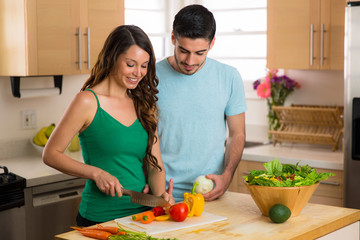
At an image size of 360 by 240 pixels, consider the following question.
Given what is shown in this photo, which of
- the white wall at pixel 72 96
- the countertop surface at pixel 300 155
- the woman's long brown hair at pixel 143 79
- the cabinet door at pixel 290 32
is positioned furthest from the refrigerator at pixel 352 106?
the woman's long brown hair at pixel 143 79

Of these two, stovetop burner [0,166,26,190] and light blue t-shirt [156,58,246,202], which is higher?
light blue t-shirt [156,58,246,202]

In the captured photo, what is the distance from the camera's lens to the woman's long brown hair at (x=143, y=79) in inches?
84.5

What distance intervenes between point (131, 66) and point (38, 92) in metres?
1.77

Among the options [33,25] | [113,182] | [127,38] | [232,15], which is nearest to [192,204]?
[113,182]

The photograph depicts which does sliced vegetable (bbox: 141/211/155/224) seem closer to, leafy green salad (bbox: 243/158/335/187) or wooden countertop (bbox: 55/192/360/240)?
wooden countertop (bbox: 55/192/360/240)

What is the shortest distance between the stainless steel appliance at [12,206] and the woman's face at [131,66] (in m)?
1.25

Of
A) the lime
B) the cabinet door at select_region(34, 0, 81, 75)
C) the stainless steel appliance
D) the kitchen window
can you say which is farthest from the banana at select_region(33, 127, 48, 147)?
the lime

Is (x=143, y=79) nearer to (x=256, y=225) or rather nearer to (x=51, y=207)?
(x=256, y=225)

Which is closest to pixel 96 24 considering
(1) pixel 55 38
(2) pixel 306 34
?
(1) pixel 55 38

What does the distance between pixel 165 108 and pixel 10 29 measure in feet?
5.18

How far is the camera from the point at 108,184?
2051 millimetres

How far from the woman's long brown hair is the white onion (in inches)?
7.1

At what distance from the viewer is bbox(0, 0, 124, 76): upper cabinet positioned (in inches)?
135

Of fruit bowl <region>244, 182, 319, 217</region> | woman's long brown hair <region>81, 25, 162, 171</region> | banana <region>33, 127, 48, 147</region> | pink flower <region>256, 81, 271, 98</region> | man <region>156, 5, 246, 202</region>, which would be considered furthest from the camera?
pink flower <region>256, 81, 271, 98</region>
